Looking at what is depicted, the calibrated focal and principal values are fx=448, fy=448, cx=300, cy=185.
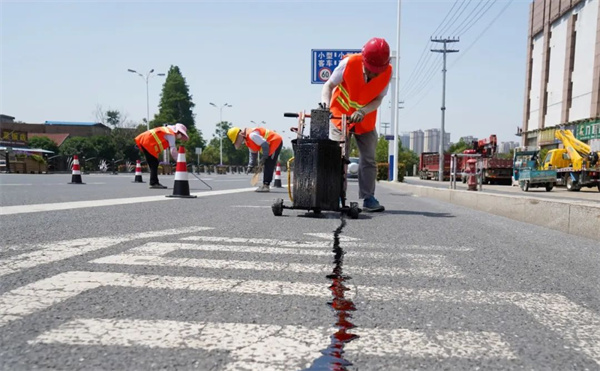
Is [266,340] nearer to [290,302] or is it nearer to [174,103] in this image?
[290,302]

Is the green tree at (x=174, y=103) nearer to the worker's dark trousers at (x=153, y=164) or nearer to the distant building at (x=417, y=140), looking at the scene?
the worker's dark trousers at (x=153, y=164)

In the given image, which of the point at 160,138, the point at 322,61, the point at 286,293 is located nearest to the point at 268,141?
the point at 160,138

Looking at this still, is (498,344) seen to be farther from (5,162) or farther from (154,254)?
(5,162)

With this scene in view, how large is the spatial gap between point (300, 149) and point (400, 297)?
3195 mm

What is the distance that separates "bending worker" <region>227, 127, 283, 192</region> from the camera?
10211 mm

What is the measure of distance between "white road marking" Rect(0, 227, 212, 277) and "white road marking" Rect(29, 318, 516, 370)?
39.9 inches

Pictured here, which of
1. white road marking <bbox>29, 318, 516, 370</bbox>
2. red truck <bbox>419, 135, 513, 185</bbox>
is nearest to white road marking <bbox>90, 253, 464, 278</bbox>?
white road marking <bbox>29, 318, 516, 370</bbox>

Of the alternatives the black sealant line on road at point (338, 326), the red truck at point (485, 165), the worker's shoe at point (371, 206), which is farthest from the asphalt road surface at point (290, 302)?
the red truck at point (485, 165)

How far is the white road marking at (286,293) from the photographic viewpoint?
5.21ft

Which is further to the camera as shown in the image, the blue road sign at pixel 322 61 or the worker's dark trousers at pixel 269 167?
the blue road sign at pixel 322 61

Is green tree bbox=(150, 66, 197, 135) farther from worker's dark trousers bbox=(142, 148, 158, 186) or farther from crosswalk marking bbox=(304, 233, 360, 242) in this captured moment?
crosswalk marking bbox=(304, 233, 360, 242)

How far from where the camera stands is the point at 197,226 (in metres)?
4.00

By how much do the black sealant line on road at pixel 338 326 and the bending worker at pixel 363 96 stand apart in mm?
3152

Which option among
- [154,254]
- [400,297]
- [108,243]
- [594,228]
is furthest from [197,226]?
[594,228]
